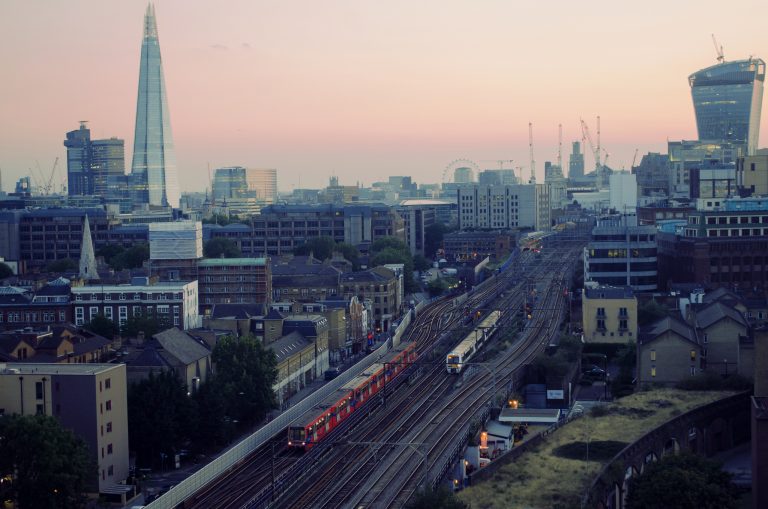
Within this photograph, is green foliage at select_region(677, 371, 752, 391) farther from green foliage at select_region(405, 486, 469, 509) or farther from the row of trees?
green foliage at select_region(405, 486, 469, 509)

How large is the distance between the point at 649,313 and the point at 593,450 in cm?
2410

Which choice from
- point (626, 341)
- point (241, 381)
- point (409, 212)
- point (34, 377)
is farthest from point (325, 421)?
point (409, 212)

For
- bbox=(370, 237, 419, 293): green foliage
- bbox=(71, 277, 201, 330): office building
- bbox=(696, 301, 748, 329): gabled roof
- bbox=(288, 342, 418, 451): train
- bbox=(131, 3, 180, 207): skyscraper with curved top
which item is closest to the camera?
bbox=(288, 342, 418, 451): train

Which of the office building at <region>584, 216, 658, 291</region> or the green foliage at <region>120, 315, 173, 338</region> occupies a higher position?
the office building at <region>584, 216, 658, 291</region>

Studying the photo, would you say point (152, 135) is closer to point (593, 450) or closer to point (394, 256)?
point (394, 256)

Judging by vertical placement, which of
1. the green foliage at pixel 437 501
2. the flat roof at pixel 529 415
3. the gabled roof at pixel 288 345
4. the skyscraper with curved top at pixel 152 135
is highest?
the skyscraper with curved top at pixel 152 135

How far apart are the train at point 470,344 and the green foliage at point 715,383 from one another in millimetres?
10549

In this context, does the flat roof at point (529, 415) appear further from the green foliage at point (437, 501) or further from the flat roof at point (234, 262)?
the flat roof at point (234, 262)

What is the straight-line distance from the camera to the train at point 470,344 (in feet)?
170

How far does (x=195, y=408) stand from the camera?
127 ft

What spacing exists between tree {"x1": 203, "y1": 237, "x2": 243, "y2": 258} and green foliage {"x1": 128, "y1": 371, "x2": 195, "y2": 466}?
5702cm

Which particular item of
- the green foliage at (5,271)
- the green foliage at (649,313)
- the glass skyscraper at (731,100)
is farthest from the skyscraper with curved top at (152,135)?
the green foliage at (649,313)

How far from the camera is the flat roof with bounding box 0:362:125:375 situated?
36.0 meters

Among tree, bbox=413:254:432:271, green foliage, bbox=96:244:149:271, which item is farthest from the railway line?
tree, bbox=413:254:432:271
